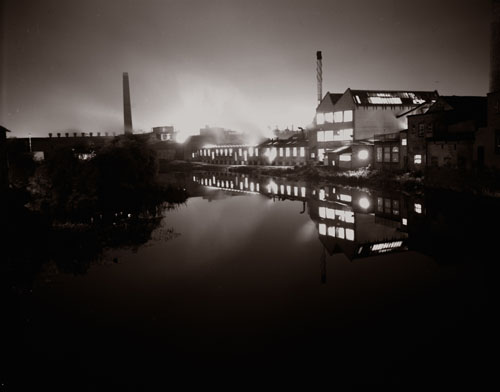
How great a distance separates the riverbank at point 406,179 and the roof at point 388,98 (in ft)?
28.1

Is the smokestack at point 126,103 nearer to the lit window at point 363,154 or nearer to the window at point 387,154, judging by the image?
the lit window at point 363,154

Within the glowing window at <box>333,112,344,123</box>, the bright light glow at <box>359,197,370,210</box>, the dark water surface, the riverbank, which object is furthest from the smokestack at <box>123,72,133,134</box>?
the dark water surface

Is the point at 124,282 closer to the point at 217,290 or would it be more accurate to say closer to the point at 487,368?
the point at 217,290

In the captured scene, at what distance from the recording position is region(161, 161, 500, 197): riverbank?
21.2 m

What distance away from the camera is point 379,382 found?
19.9 feet

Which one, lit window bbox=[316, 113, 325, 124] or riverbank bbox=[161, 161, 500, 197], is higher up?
lit window bbox=[316, 113, 325, 124]

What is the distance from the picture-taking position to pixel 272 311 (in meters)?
8.70

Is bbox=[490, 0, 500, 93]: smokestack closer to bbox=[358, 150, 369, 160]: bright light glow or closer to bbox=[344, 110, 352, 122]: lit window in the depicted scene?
bbox=[358, 150, 369, 160]: bright light glow

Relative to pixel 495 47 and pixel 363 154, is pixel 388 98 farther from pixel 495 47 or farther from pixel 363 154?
pixel 495 47

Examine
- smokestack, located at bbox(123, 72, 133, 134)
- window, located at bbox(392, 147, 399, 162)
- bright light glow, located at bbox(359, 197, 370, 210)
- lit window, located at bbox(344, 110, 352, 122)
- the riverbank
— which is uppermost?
smokestack, located at bbox(123, 72, 133, 134)

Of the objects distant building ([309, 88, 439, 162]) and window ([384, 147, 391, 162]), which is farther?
distant building ([309, 88, 439, 162])

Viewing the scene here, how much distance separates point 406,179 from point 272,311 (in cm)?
2153

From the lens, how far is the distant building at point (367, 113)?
1574 inches

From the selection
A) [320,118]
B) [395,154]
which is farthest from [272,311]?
[320,118]
